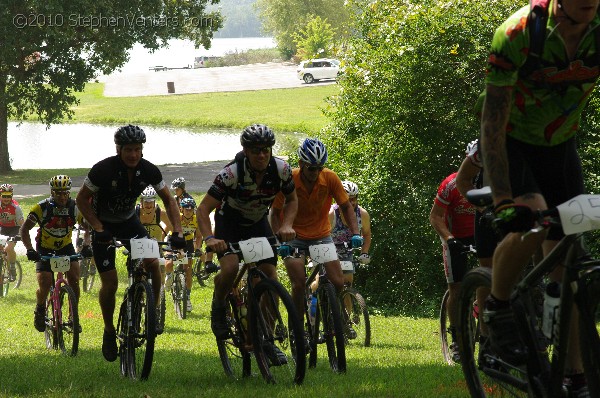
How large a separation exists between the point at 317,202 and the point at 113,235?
77.1 inches

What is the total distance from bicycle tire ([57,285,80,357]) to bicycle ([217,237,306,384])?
3401 mm

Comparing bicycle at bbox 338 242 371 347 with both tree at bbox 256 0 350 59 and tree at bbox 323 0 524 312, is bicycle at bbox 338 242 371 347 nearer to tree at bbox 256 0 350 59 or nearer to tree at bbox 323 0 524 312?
tree at bbox 323 0 524 312

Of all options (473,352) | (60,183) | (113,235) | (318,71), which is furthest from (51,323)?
(318,71)

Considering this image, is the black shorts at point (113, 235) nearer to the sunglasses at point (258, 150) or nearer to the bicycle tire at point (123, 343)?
the bicycle tire at point (123, 343)

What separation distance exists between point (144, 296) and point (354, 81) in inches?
463

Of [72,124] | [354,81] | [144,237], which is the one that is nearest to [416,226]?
[354,81]

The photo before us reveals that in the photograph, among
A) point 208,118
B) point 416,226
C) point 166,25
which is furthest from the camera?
point 208,118

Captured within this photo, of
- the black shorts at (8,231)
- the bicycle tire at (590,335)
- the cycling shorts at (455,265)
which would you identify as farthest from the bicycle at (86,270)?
the bicycle tire at (590,335)

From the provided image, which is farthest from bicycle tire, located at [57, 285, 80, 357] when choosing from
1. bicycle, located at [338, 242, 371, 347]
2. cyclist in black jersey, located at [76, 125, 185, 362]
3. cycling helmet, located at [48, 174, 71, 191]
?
bicycle, located at [338, 242, 371, 347]

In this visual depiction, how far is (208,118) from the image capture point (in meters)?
74.2

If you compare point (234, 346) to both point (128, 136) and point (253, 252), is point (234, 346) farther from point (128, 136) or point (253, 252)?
point (128, 136)

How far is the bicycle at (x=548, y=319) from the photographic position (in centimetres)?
460

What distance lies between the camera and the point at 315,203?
10.7 meters

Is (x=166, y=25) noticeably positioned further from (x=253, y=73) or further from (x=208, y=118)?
(x=253, y=73)
